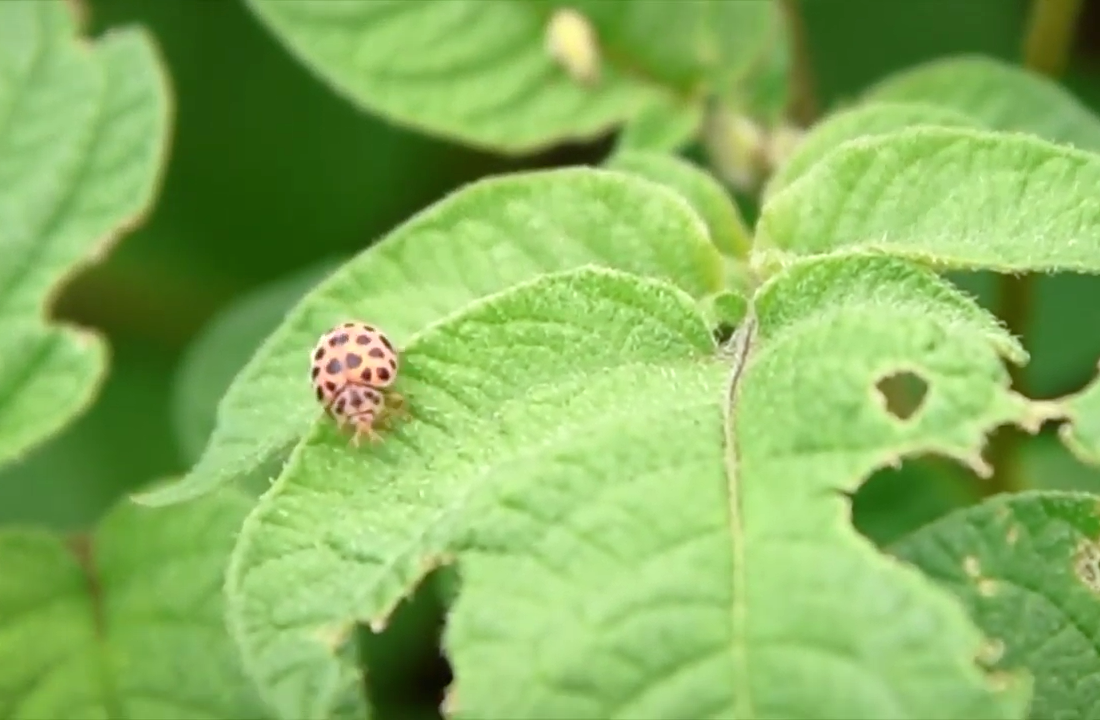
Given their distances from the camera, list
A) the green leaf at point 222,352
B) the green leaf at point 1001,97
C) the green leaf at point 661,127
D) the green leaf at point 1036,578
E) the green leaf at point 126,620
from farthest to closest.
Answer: the green leaf at point 222,352 < the green leaf at point 661,127 < the green leaf at point 1001,97 < the green leaf at point 126,620 < the green leaf at point 1036,578

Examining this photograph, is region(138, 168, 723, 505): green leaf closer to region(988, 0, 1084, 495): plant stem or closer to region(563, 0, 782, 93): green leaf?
region(563, 0, 782, 93): green leaf

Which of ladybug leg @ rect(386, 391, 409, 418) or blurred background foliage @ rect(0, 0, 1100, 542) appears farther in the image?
blurred background foliage @ rect(0, 0, 1100, 542)

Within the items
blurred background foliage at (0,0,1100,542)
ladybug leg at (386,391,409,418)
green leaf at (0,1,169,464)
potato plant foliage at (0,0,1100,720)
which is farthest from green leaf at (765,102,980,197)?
blurred background foliage at (0,0,1100,542)

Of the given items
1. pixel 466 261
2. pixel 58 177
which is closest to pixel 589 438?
pixel 466 261

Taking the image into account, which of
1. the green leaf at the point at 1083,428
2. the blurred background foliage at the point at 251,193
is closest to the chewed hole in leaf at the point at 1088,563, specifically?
the green leaf at the point at 1083,428

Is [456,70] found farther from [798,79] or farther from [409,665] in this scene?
[409,665]

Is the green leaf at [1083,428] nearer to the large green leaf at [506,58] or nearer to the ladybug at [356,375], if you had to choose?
the ladybug at [356,375]
